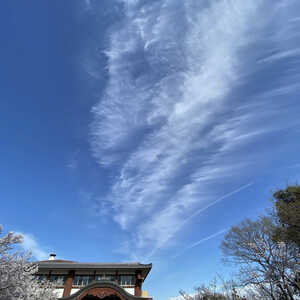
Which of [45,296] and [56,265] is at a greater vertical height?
[56,265]

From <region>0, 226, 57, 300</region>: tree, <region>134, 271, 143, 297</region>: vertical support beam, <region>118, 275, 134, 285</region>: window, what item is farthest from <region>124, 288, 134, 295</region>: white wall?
<region>0, 226, 57, 300</region>: tree

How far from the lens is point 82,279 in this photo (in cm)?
2125

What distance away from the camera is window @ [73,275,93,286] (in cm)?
2095

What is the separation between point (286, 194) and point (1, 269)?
78.2ft

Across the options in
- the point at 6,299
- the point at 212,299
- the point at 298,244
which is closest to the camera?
the point at 6,299

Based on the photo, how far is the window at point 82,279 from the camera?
2095 cm

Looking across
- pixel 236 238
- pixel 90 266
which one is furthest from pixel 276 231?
pixel 90 266

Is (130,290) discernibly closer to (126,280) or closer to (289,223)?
(126,280)

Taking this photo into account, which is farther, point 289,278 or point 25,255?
point 289,278

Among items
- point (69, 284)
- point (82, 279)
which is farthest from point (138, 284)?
point (69, 284)

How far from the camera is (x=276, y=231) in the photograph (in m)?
17.6

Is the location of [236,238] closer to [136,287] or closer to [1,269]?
[136,287]

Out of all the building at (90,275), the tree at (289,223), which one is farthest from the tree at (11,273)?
the tree at (289,223)

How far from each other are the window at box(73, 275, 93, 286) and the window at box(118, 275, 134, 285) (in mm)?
3091
